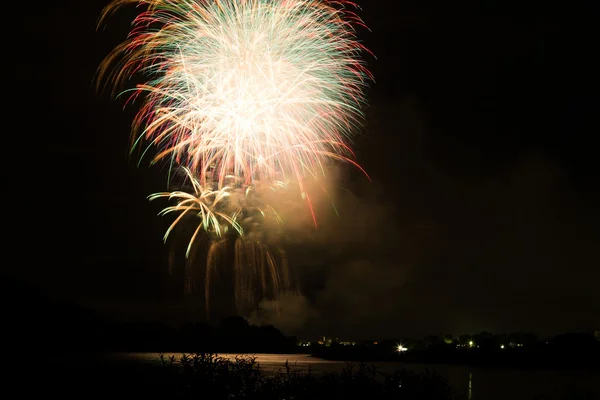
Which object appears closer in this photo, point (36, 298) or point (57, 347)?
point (36, 298)

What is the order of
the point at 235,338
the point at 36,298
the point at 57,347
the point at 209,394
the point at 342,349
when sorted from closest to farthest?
the point at 209,394 < the point at 36,298 < the point at 57,347 < the point at 235,338 < the point at 342,349

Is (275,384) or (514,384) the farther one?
(514,384)

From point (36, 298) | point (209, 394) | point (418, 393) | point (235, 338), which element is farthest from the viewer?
point (235, 338)

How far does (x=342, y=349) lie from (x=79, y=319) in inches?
2544

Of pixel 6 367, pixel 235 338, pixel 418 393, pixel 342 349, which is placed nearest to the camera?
pixel 418 393

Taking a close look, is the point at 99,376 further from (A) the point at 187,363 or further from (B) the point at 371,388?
(B) the point at 371,388

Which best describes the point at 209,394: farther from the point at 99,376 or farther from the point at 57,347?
the point at 57,347

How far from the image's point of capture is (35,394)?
11828 mm

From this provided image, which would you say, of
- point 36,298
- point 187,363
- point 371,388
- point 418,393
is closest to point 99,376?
point 187,363

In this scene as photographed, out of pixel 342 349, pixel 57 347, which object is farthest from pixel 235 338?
pixel 342 349

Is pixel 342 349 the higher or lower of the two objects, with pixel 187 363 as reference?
lower

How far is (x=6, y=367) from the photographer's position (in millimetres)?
14672

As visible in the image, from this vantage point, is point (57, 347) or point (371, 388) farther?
point (57, 347)

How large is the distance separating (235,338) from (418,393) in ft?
297
